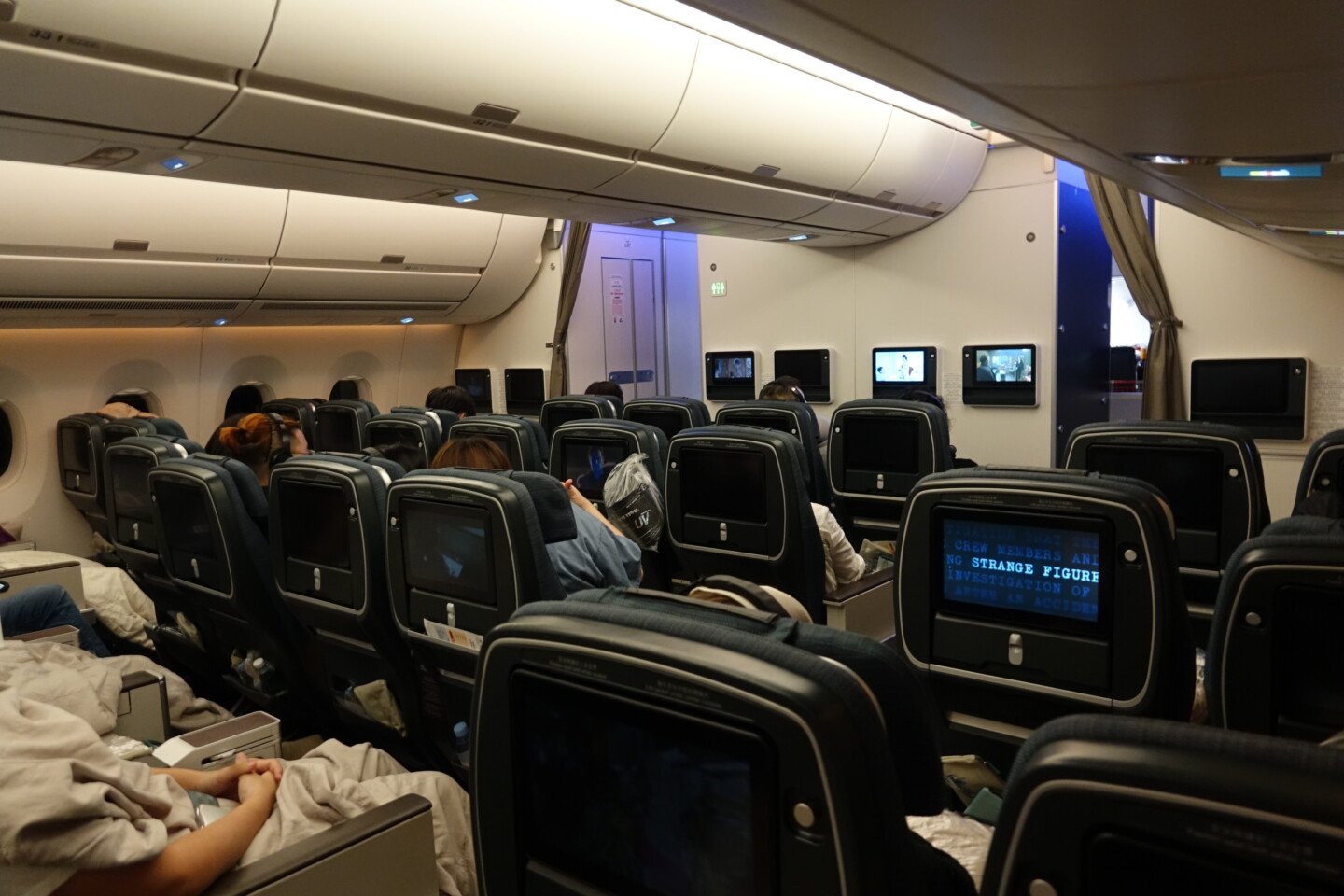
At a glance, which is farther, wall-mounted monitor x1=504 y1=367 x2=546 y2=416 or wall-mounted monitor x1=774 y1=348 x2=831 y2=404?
wall-mounted monitor x1=504 y1=367 x2=546 y2=416

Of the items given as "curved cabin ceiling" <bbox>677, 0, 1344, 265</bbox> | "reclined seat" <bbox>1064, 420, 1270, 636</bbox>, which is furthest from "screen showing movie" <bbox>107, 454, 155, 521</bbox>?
"reclined seat" <bbox>1064, 420, 1270, 636</bbox>

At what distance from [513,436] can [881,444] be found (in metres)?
Result: 2.09

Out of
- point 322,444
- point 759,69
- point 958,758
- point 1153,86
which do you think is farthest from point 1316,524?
point 322,444

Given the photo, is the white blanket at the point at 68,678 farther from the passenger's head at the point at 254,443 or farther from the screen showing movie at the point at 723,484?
the screen showing movie at the point at 723,484

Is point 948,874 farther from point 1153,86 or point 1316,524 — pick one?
point 1153,86

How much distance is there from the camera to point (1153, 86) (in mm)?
1715

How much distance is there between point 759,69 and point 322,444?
18.1 ft

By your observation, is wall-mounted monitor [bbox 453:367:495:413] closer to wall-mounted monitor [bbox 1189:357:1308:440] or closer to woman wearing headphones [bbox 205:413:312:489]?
woman wearing headphones [bbox 205:413:312:489]

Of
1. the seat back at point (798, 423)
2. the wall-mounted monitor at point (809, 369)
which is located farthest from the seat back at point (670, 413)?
the wall-mounted monitor at point (809, 369)

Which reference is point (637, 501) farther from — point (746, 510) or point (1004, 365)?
point (1004, 365)

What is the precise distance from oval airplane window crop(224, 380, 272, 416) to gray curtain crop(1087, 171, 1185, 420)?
27.6ft

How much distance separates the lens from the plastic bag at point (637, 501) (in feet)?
14.1

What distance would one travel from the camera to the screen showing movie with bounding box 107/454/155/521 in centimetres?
445

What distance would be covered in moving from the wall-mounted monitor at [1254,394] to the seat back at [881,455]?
2.96 metres
